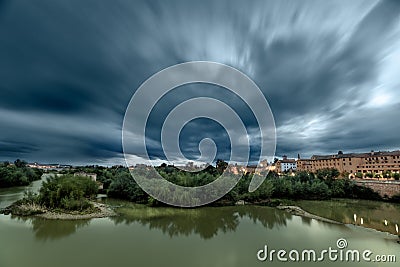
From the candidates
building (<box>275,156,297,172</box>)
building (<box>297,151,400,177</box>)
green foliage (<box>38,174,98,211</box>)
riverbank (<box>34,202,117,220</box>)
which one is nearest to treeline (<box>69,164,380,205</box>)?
riverbank (<box>34,202,117,220</box>)

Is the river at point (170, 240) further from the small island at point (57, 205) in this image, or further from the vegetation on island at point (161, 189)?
the vegetation on island at point (161, 189)

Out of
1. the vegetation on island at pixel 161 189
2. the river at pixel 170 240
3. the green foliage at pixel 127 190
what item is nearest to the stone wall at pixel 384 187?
the vegetation on island at pixel 161 189

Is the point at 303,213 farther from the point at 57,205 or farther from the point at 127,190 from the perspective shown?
the point at 57,205

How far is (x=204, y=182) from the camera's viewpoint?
20.8 m

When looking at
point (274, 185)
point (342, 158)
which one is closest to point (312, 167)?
point (342, 158)

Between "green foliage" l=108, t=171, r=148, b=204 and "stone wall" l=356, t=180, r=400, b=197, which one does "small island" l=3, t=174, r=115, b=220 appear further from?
"stone wall" l=356, t=180, r=400, b=197

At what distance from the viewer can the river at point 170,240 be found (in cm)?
714

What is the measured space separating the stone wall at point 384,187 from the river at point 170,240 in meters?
10.5

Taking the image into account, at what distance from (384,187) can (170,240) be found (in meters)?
24.4

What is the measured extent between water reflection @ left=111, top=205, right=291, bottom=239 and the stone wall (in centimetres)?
1387

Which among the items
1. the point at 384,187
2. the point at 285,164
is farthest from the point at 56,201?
the point at 285,164

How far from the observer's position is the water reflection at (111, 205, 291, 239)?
11.4 metres

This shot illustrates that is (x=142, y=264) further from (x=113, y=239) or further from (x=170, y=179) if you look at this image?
(x=170, y=179)

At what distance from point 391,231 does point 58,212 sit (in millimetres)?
18861
